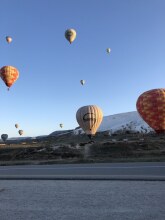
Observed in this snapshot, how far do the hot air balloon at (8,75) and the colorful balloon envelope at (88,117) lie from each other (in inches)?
453

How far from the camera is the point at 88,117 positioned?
189 ft

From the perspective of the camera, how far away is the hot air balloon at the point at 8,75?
2391 inches

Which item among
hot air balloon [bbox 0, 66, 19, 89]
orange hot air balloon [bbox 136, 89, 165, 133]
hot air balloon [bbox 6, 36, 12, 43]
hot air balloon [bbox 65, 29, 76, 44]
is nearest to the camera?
hot air balloon [bbox 65, 29, 76, 44]

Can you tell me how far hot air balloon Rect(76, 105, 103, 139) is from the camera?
57500 mm

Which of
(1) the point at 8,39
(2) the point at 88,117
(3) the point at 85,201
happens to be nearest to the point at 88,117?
(2) the point at 88,117

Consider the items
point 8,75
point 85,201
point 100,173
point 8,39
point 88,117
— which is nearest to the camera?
point 85,201

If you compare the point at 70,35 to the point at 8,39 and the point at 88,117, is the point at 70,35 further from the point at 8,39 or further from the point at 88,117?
the point at 8,39

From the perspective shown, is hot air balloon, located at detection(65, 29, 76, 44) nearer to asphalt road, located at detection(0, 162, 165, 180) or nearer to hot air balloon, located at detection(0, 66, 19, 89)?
hot air balloon, located at detection(0, 66, 19, 89)

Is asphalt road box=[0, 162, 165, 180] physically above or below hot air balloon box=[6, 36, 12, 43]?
below

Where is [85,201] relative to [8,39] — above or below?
below

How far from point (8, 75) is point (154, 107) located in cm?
2301

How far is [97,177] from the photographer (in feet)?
48.5

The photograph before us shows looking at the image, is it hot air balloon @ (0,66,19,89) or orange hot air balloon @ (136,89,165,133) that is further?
orange hot air balloon @ (136,89,165,133)

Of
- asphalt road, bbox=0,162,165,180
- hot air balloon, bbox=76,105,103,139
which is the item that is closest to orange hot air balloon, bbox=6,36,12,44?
hot air balloon, bbox=76,105,103,139
